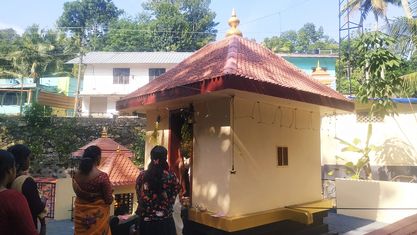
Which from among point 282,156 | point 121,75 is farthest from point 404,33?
point 121,75

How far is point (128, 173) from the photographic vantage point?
7496mm

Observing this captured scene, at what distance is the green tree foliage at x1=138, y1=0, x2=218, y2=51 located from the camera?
38.6m

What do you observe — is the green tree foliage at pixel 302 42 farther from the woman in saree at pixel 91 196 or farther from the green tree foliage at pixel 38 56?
the woman in saree at pixel 91 196

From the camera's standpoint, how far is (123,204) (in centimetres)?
741

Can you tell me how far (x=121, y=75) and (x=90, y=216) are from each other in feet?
87.5

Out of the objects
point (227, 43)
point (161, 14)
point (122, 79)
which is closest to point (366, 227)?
point (227, 43)

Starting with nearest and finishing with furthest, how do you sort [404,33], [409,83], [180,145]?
[180,145] → [409,83] → [404,33]

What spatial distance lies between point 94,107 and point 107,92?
101 inches

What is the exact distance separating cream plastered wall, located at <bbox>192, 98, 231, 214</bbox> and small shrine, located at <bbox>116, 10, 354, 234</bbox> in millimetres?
18

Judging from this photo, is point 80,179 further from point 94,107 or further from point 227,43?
point 94,107

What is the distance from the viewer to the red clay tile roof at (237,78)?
214 inches

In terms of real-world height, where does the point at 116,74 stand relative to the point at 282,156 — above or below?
above

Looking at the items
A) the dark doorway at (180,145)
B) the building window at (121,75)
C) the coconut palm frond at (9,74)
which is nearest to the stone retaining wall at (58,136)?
the building window at (121,75)

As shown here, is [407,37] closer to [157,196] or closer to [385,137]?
[385,137]
